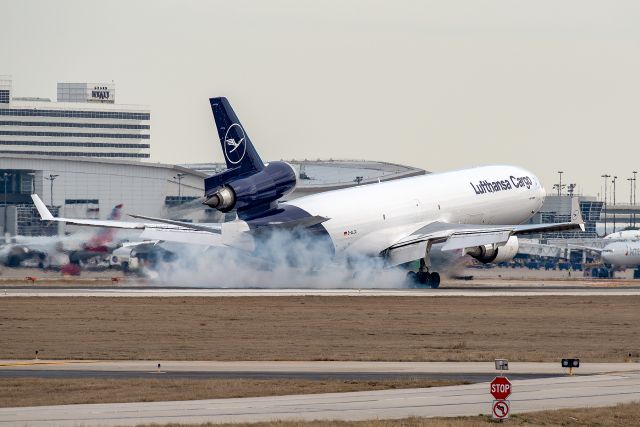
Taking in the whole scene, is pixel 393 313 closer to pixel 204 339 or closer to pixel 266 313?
pixel 266 313

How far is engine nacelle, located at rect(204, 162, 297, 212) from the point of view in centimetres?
7681

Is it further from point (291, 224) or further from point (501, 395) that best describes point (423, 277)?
point (501, 395)

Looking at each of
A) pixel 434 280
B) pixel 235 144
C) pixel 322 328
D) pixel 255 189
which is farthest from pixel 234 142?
pixel 322 328

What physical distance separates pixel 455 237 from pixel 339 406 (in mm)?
57011

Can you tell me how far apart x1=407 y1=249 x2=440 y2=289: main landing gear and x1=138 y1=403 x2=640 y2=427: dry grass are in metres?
57.1

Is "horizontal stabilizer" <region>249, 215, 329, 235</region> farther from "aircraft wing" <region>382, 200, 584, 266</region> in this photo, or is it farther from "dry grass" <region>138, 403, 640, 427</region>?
"dry grass" <region>138, 403, 640, 427</region>

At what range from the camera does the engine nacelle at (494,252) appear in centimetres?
9103

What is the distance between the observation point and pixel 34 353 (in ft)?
149

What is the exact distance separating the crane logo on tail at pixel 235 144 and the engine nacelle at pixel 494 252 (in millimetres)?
20113

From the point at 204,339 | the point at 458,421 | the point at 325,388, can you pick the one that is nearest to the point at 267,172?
the point at 204,339

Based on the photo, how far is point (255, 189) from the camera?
257ft

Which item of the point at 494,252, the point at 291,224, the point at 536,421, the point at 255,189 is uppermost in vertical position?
the point at 255,189

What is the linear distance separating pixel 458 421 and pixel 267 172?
51048 mm

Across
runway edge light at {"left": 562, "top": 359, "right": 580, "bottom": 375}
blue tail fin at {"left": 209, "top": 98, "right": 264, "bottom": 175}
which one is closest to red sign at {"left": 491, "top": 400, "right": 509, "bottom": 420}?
runway edge light at {"left": 562, "top": 359, "right": 580, "bottom": 375}
